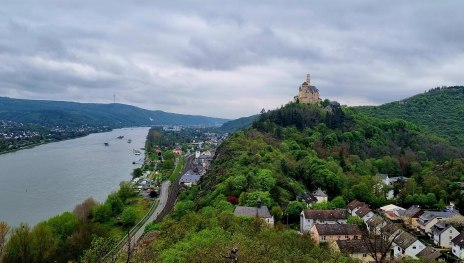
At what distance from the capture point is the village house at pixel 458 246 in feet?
59.5

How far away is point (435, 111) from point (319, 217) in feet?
196

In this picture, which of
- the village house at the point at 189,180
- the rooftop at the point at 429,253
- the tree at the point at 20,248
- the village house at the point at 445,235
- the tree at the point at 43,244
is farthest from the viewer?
the village house at the point at 189,180

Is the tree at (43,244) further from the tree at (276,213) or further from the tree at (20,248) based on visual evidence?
the tree at (276,213)

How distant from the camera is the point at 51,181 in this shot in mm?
40656

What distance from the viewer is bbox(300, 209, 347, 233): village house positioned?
69.1 feet

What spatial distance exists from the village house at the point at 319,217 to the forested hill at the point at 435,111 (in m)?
41.1

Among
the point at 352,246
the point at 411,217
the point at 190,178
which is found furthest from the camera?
the point at 190,178

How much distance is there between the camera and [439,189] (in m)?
28.9

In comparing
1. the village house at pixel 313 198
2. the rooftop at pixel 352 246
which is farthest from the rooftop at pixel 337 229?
the village house at pixel 313 198

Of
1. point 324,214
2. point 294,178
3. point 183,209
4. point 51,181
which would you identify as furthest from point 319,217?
point 51,181

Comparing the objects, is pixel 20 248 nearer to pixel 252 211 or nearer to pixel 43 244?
pixel 43 244

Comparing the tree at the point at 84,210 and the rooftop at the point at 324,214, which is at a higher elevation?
the rooftop at the point at 324,214

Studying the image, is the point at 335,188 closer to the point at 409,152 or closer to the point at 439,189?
the point at 439,189

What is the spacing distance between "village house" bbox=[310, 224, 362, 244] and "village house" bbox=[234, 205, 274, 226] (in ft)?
7.72
